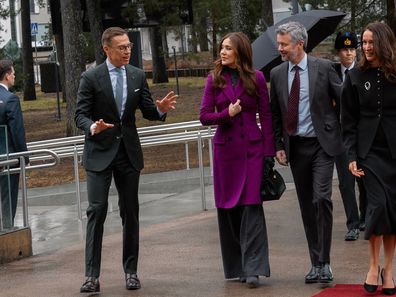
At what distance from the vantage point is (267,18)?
32219 millimetres

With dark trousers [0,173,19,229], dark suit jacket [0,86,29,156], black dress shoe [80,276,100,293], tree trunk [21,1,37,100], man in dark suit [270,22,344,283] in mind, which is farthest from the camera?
tree trunk [21,1,37,100]

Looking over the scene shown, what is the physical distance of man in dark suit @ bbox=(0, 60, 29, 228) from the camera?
11.0 meters

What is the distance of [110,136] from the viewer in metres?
8.98

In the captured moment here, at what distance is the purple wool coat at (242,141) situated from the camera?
8906 mm

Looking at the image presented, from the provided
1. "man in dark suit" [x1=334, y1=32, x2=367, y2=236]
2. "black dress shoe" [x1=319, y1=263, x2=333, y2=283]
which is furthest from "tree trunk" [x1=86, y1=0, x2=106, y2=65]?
"black dress shoe" [x1=319, y1=263, x2=333, y2=283]

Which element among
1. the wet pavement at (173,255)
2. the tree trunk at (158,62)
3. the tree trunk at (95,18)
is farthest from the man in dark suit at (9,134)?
the tree trunk at (158,62)

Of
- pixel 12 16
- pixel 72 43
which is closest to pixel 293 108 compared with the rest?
pixel 72 43

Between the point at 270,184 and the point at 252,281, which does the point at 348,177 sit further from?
the point at 252,281

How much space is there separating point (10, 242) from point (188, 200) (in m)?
4.31

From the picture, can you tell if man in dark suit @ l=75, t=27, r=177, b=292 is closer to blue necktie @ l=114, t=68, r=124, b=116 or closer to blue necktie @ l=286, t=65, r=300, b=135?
blue necktie @ l=114, t=68, r=124, b=116

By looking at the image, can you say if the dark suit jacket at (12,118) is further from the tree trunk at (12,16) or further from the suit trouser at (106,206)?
the tree trunk at (12,16)

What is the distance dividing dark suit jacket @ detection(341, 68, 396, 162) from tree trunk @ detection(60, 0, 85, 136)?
60.0 ft

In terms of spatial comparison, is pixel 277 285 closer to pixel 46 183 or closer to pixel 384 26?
pixel 384 26

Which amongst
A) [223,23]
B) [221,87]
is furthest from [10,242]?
[223,23]
